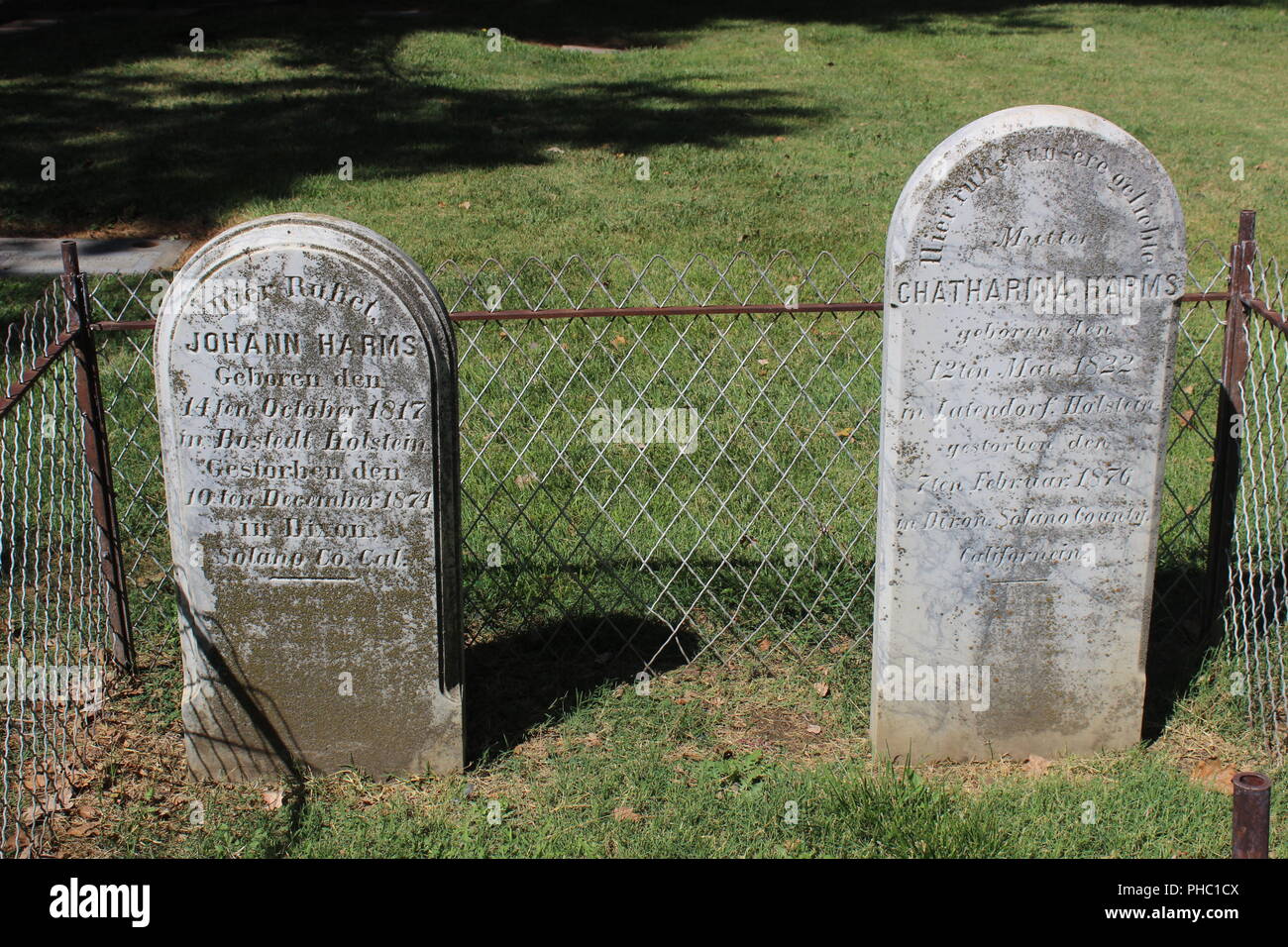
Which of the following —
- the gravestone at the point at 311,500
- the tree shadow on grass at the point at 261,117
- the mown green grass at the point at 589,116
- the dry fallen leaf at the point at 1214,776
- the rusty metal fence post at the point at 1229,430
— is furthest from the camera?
the tree shadow on grass at the point at 261,117

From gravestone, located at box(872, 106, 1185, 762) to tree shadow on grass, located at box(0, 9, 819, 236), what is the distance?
7030mm

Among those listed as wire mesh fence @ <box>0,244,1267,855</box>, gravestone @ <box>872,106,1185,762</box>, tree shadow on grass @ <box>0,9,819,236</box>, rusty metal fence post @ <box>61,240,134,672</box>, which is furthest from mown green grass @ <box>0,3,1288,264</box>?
gravestone @ <box>872,106,1185,762</box>

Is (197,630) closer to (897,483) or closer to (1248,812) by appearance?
(897,483)

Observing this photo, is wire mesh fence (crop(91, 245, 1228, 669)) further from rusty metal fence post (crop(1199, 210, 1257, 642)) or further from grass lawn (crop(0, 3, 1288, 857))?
rusty metal fence post (crop(1199, 210, 1257, 642))

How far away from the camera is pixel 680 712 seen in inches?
177

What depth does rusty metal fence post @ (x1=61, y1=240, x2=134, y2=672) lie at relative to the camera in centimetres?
434

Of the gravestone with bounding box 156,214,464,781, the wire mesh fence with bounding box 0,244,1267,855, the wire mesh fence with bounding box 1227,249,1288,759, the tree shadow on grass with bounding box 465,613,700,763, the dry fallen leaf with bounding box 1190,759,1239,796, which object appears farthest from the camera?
the wire mesh fence with bounding box 0,244,1267,855

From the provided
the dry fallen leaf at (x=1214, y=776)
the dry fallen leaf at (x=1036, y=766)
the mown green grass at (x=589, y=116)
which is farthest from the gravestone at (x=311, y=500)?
the mown green grass at (x=589, y=116)

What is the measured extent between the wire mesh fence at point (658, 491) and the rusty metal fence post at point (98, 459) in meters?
0.11

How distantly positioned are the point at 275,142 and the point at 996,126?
29.5ft

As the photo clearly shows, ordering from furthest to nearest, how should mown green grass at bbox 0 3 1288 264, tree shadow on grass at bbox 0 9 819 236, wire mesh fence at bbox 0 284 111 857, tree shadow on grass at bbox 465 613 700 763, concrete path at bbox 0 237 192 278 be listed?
tree shadow on grass at bbox 0 9 819 236 < mown green grass at bbox 0 3 1288 264 < concrete path at bbox 0 237 192 278 < tree shadow on grass at bbox 465 613 700 763 < wire mesh fence at bbox 0 284 111 857

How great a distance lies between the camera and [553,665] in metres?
4.81

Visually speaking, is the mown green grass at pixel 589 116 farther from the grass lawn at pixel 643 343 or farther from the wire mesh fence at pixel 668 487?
the wire mesh fence at pixel 668 487

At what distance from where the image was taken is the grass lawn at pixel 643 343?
399 centimetres
